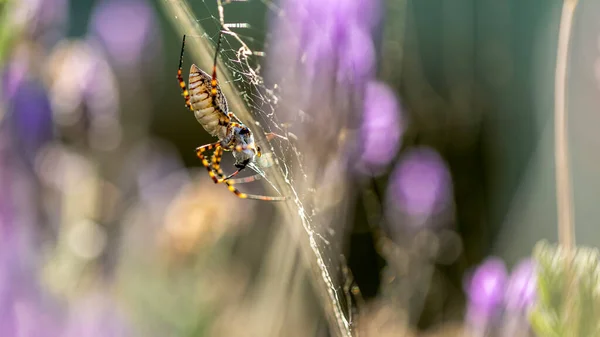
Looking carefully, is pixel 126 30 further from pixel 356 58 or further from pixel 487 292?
pixel 487 292

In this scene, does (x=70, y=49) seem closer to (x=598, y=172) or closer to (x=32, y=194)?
(x=32, y=194)

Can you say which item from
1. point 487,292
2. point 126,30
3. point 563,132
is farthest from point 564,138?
point 126,30

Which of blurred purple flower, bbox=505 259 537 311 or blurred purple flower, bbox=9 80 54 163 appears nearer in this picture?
blurred purple flower, bbox=505 259 537 311

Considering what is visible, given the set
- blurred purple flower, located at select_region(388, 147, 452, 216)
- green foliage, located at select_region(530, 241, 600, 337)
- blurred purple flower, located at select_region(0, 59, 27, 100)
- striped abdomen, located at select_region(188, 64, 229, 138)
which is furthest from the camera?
blurred purple flower, located at select_region(388, 147, 452, 216)

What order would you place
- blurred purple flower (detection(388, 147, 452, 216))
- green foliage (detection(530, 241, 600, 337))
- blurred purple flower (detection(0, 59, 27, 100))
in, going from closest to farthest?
green foliage (detection(530, 241, 600, 337)) < blurred purple flower (detection(0, 59, 27, 100)) < blurred purple flower (detection(388, 147, 452, 216))

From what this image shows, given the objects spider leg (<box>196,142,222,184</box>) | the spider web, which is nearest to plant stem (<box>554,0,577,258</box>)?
the spider web

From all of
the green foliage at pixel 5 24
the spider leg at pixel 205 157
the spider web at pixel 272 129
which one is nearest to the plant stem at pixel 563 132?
the spider web at pixel 272 129

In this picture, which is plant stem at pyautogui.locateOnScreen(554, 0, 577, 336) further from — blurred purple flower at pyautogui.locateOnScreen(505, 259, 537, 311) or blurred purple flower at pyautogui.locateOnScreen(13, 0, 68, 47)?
blurred purple flower at pyautogui.locateOnScreen(13, 0, 68, 47)

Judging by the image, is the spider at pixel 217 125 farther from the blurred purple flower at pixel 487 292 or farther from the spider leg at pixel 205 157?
the blurred purple flower at pixel 487 292
